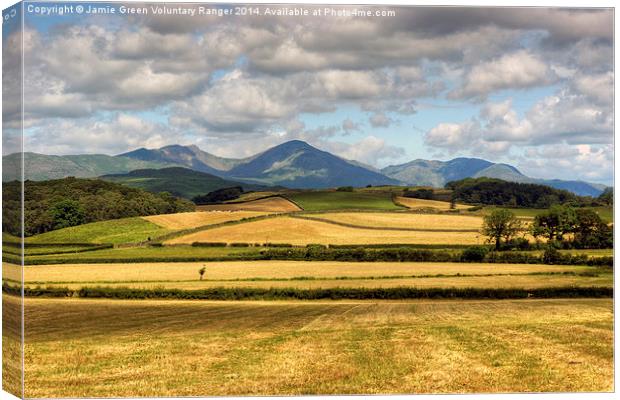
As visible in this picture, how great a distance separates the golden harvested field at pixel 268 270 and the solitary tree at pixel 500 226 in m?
0.73

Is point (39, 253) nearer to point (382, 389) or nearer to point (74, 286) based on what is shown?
point (74, 286)

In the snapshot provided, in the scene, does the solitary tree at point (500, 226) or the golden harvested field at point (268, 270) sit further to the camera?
the solitary tree at point (500, 226)

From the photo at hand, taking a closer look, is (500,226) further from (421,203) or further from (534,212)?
(421,203)

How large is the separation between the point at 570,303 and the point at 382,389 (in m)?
5.91

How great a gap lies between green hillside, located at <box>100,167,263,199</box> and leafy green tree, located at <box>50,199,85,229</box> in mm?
946

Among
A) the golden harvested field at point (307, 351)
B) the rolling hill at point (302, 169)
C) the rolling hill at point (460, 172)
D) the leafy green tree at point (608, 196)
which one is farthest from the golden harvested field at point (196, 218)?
the leafy green tree at point (608, 196)

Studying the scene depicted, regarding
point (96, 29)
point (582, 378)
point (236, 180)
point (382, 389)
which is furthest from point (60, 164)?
point (582, 378)

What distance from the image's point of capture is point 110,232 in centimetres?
1717

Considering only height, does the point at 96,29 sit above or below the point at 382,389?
above

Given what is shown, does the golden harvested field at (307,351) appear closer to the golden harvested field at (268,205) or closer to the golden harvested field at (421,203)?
the golden harvested field at (268,205)

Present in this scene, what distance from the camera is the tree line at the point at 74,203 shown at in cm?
1322

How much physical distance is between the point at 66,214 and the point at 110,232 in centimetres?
184

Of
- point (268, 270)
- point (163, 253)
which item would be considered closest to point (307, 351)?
point (268, 270)

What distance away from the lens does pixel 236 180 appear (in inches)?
666
